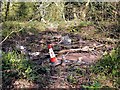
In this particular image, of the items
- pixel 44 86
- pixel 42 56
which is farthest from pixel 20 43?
pixel 44 86

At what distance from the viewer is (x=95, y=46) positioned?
3934 mm

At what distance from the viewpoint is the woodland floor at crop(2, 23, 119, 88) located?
314cm

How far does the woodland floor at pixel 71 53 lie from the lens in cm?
314

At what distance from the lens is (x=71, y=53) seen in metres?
3.79

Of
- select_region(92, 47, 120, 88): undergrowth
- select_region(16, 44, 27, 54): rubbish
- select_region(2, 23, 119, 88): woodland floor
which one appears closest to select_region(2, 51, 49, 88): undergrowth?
select_region(2, 23, 119, 88): woodland floor

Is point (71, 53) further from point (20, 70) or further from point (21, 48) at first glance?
point (20, 70)

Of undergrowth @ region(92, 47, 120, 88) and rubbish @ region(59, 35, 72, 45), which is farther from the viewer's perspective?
rubbish @ region(59, 35, 72, 45)

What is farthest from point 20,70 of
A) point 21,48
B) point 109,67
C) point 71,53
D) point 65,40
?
point 65,40

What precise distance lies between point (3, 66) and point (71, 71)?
747mm

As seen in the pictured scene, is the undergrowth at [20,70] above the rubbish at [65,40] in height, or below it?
below

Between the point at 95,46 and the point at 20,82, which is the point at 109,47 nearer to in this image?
the point at 95,46

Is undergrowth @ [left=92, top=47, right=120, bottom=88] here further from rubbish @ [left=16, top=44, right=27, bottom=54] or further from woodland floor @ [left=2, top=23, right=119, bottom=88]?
rubbish @ [left=16, top=44, right=27, bottom=54]

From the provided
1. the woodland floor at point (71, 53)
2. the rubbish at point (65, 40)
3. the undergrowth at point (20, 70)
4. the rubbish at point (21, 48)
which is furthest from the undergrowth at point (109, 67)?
the rubbish at point (21, 48)

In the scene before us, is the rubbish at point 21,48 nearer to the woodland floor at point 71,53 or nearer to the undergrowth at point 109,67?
the woodland floor at point 71,53
